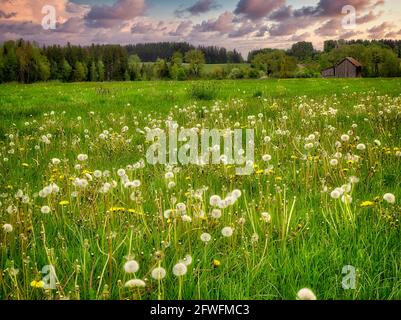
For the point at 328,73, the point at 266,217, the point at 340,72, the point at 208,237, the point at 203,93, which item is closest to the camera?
the point at 208,237

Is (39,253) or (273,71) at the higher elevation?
(273,71)

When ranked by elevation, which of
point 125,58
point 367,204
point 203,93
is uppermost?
point 125,58

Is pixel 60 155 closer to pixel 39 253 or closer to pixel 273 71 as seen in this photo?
pixel 39 253

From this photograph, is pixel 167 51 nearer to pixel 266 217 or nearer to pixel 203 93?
pixel 266 217

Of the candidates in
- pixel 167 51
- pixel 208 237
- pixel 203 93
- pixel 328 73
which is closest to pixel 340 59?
pixel 328 73

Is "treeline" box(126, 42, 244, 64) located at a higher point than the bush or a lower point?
higher

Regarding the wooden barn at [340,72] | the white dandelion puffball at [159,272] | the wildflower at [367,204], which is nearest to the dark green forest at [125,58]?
the wooden barn at [340,72]

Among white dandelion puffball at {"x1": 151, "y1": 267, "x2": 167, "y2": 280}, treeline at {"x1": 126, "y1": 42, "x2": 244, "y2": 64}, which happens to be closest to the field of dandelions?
white dandelion puffball at {"x1": 151, "y1": 267, "x2": 167, "y2": 280}

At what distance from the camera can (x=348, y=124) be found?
763 cm

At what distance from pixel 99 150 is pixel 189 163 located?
5.29 feet

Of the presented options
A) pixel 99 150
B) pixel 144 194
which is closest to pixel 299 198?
pixel 144 194

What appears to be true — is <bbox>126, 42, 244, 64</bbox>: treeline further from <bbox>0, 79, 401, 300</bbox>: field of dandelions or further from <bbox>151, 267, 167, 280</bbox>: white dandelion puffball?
<bbox>151, 267, 167, 280</bbox>: white dandelion puffball

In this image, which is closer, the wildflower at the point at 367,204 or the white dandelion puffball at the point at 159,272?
the white dandelion puffball at the point at 159,272

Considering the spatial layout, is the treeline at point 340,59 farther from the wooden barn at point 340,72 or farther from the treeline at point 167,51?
the treeline at point 167,51
